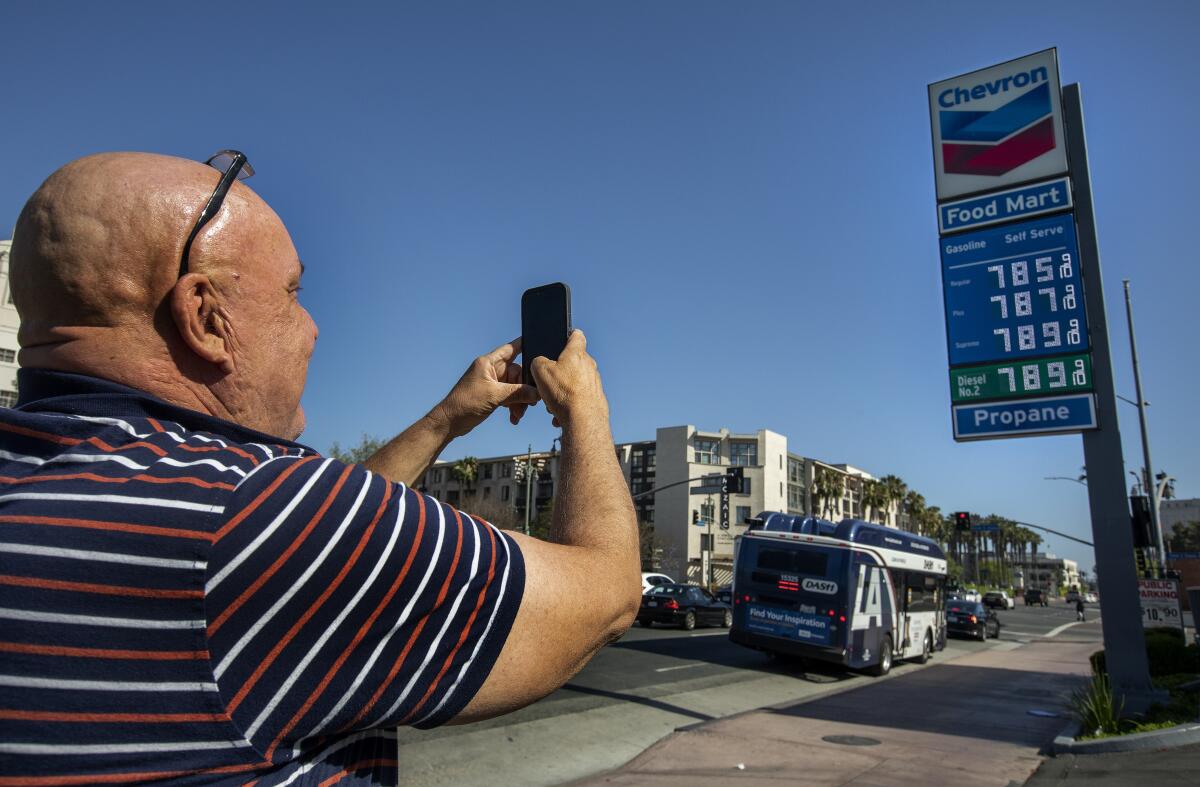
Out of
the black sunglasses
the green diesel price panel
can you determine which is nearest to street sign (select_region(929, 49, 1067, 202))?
the green diesel price panel

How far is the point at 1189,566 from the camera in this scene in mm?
23516

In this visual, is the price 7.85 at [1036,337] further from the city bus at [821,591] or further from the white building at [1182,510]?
the white building at [1182,510]

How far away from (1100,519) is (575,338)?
38.3ft

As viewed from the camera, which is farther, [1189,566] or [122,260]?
[1189,566]

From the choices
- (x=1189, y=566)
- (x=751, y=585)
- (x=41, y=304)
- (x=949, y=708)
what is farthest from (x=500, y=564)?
(x=1189, y=566)

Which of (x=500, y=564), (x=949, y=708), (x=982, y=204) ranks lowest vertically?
(x=949, y=708)

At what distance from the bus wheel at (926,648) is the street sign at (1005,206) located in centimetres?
1470

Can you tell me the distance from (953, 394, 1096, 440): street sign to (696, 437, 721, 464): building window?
215ft

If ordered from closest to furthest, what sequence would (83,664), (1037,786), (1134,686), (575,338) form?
(83,664), (575,338), (1037,786), (1134,686)

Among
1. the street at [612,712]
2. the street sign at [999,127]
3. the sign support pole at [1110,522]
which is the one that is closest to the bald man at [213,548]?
the street at [612,712]

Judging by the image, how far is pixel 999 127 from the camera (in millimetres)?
11516

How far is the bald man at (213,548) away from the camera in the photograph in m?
0.90

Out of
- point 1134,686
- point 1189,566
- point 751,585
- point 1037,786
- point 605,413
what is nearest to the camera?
point 605,413

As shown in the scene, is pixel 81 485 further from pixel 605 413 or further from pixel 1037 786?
pixel 1037 786
